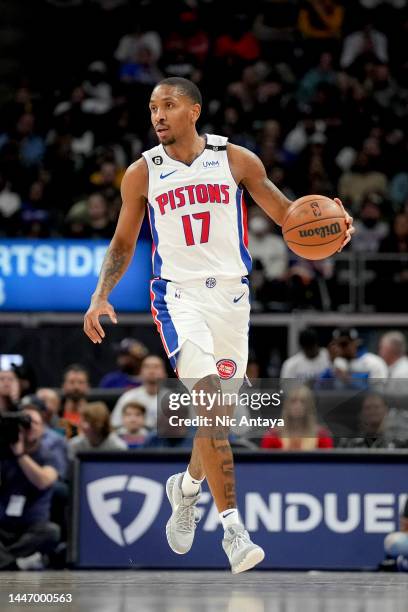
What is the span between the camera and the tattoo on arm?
695cm

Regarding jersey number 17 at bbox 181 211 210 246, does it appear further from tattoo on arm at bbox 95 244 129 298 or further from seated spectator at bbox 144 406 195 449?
seated spectator at bbox 144 406 195 449

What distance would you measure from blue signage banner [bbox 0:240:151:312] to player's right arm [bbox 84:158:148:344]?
5.97 metres

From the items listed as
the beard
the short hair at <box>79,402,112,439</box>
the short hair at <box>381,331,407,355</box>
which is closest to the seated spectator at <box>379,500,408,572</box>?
the short hair at <box>79,402,112,439</box>

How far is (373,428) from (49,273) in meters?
4.77

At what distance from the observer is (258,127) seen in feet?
54.6

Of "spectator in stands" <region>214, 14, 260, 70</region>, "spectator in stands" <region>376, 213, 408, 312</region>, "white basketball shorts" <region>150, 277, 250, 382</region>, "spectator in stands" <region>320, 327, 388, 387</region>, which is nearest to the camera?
"white basketball shorts" <region>150, 277, 250, 382</region>

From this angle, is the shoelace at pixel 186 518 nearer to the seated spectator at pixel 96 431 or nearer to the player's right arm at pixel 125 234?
the player's right arm at pixel 125 234

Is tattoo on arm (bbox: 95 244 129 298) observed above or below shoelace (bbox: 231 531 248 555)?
above

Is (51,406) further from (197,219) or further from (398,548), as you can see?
(197,219)

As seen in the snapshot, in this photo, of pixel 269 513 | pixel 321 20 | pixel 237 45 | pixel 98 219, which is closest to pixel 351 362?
pixel 269 513

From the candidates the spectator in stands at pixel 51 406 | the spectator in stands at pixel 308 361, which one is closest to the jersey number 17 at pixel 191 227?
the spectator in stands at pixel 51 406

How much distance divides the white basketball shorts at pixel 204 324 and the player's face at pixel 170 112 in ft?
2.53

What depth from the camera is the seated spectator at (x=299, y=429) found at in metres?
8.98

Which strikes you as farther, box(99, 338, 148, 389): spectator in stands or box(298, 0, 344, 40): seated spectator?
box(298, 0, 344, 40): seated spectator
